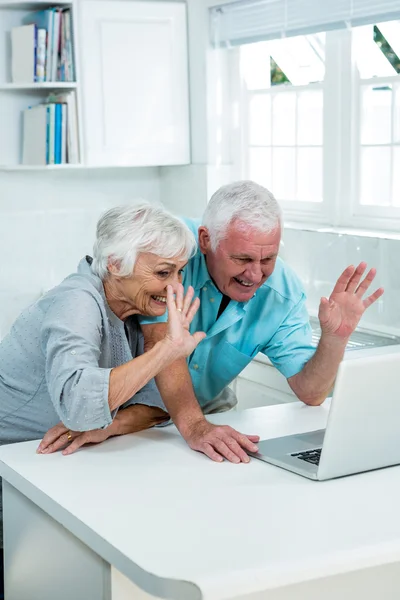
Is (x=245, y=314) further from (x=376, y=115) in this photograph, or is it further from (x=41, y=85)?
(x=41, y=85)

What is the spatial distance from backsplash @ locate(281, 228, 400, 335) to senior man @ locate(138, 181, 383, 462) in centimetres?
112

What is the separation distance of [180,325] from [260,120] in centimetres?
281

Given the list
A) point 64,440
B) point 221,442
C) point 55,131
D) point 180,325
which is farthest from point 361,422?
point 55,131

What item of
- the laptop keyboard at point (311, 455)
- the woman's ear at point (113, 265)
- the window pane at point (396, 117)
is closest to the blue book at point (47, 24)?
the window pane at point (396, 117)

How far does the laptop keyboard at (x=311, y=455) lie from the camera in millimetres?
2051

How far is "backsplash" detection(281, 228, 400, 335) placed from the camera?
372 centimetres

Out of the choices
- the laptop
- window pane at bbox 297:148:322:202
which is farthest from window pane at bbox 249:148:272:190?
the laptop

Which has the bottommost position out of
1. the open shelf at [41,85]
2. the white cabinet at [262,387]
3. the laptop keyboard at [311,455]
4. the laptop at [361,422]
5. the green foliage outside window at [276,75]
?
the white cabinet at [262,387]

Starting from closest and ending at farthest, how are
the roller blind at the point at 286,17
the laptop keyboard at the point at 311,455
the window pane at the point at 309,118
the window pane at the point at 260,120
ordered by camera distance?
the laptop keyboard at the point at 311,455 → the roller blind at the point at 286,17 → the window pane at the point at 309,118 → the window pane at the point at 260,120

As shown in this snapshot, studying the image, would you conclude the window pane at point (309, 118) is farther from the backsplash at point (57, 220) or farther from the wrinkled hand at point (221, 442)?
the wrinkled hand at point (221, 442)

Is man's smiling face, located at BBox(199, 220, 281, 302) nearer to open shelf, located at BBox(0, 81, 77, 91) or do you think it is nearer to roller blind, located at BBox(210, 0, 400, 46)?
roller blind, located at BBox(210, 0, 400, 46)

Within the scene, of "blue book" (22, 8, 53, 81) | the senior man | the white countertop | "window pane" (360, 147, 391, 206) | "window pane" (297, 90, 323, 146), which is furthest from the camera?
"blue book" (22, 8, 53, 81)

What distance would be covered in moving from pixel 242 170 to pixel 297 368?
236cm

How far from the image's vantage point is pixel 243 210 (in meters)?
2.45
